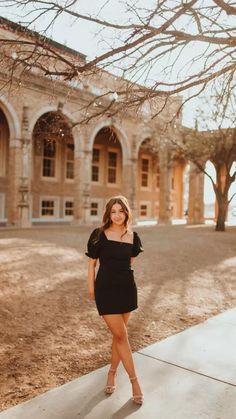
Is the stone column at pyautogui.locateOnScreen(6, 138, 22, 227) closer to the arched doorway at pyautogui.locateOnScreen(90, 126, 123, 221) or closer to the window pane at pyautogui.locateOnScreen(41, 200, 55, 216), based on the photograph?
the window pane at pyautogui.locateOnScreen(41, 200, 55, 216)

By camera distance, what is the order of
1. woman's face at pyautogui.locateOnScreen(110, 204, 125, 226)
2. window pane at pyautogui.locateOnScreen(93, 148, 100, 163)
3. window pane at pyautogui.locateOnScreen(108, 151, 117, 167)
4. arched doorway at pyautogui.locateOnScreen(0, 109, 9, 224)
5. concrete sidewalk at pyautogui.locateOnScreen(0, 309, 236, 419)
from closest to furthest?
concrete sidewalk at pyautogui.locateOnScreen(0, 309, 236, 419)
woman's face at pyautogui.locateOnScreen(110, 204, 125, 226)
arched doorway at pyautogui.locateOnScreen(0, 109, 9, 224)
window pane at pyautogui.locateOnScreen(93, 148, 100, 163)
window pane at pyautogui.locateOnScreen(108, 151, 117, 167)

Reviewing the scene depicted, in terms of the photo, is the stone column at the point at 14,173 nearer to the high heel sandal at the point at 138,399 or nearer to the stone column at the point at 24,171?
the stone column at the point at 24,171

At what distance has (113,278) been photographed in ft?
10.7

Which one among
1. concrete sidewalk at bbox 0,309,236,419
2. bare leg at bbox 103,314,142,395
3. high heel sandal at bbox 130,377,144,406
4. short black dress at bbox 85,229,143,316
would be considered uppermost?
short black dress at bbox 85,229,143,316

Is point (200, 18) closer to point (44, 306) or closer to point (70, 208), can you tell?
point (44, 306)

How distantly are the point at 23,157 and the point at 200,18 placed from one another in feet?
45.2

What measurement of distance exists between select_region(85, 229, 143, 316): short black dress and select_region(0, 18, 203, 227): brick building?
10.5 meters

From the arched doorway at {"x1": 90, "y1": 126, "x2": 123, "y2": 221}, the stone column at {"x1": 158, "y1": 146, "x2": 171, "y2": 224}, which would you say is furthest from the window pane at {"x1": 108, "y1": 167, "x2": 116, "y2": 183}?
the stone column at {"x1": 158, "y1": 146, "x2": 171, "y2": 224}

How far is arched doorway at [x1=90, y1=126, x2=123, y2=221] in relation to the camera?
90.1ft

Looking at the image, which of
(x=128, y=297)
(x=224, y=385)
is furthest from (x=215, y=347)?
(x=128, y=297)

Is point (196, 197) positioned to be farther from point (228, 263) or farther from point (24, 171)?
point (228, 263)

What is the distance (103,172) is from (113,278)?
25089mm

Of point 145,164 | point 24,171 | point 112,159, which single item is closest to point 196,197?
point 145,164

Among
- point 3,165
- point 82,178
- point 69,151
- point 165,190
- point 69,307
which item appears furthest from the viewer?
point 69,151
